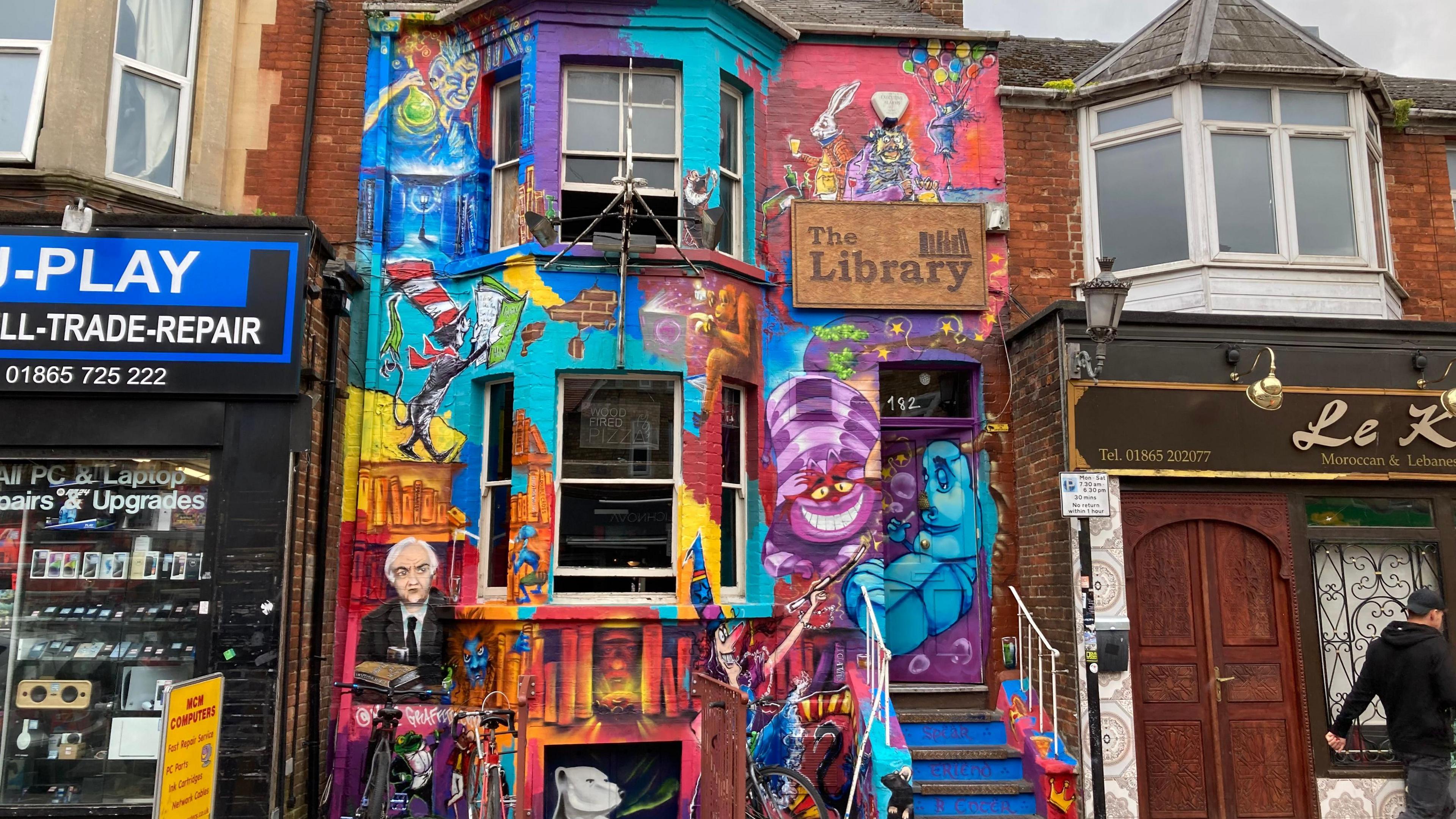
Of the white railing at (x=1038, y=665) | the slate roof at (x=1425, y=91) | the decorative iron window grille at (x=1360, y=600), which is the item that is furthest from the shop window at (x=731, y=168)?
the slate roof at (x=1425, y=91)

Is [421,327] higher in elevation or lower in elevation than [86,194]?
lower

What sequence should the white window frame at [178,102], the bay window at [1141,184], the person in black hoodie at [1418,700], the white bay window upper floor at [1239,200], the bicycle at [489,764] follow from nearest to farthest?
the person in black hoodie at [1418,700] < the bicycle at [489,764] < the white window frame at [178,102] < the white bay window upper floor at [1239,200] < the bay window at [1141,184]

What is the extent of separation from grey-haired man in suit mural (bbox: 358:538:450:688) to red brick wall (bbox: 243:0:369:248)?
2866 mm

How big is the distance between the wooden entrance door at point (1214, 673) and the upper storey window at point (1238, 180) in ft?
8.99

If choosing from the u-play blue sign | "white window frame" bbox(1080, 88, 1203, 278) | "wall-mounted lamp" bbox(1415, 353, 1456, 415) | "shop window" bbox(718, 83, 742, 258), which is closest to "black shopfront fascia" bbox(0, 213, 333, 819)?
the u-play blue sign

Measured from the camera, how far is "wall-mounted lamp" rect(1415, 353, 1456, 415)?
8.85 metres

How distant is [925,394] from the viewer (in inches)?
389

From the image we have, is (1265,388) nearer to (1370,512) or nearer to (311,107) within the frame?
(1370,512)

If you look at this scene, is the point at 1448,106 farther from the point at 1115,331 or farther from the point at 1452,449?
the point at 1115,331

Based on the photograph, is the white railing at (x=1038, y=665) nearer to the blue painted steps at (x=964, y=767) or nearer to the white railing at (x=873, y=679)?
the blue painted steps at (x=964, y=767)

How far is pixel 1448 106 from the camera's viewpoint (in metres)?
10.9

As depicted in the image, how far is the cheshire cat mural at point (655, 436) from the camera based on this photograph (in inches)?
322

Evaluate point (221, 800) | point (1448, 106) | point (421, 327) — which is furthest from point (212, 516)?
point (1448, 106)

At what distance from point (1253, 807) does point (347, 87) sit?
10.1 meters
